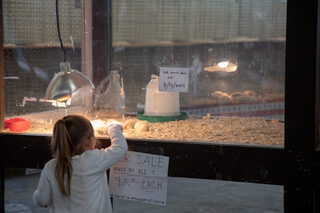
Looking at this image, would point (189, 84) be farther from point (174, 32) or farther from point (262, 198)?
point (262, 198)

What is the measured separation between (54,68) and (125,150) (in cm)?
59

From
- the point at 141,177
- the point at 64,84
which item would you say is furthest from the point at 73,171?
the point at 64,84

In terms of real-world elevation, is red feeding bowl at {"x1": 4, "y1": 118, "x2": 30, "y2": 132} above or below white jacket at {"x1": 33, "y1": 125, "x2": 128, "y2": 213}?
above

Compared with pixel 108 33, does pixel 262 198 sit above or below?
below

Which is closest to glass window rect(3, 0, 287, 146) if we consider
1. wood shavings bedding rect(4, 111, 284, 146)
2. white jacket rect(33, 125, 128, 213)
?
wood shavings bedding rect(4, 111, 284, 146)

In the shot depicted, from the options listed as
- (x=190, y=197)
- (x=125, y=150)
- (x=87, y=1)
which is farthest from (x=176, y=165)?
(x=190, y=197)

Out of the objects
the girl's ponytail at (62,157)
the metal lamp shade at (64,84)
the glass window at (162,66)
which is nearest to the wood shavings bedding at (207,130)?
the glass window at (162,66)

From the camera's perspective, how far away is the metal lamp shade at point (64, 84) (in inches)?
79.7

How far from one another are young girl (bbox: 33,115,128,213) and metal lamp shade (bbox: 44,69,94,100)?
333mm

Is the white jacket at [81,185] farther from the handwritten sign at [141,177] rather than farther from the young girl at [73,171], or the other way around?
the handwritten sign at [141,177]

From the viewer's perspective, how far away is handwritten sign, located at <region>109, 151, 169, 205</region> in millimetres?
1828

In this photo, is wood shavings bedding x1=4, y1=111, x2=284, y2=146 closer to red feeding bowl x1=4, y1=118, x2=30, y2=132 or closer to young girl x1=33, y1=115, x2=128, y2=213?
red feeding bowl x1=4, y1=118, x2=30, y2=132

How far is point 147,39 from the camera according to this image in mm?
2096

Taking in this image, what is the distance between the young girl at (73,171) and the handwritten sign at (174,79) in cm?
39
